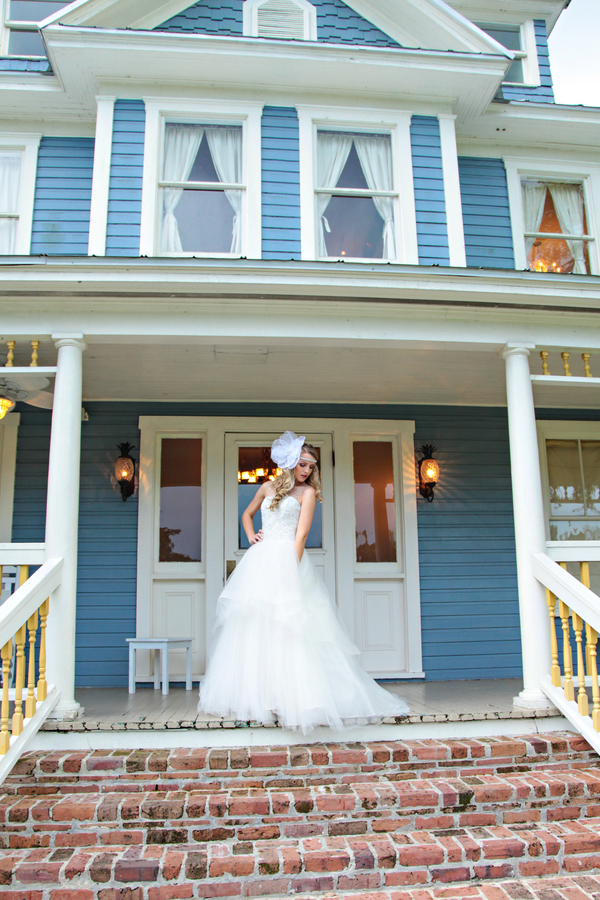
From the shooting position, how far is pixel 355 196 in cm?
560

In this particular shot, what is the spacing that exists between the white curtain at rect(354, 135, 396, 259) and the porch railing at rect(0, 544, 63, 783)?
394 cm

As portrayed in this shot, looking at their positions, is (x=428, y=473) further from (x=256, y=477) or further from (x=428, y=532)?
(x=256, y=477)

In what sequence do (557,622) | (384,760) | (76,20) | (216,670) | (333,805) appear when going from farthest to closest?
1. (557,622)
2. (76,20)
3. (216,670)
4. (384,760)
5. (333,805)

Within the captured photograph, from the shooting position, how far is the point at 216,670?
3895mm

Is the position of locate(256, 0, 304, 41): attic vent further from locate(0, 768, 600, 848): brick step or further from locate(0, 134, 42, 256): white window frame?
locate(0, 768, 600, 848): brick step

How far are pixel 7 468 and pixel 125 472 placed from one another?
1.09 metres

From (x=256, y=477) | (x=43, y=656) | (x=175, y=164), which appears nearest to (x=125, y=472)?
(x=256, y=477)

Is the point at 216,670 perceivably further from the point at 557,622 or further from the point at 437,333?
the point at 557,622

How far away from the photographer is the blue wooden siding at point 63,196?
5.71 meters

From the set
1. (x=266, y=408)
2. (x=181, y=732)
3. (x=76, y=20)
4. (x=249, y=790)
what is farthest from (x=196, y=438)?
(x=76, y=20)

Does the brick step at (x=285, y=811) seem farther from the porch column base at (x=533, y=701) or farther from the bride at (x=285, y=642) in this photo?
the porch column base at (x=533, y=701)

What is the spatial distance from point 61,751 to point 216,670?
97 cm

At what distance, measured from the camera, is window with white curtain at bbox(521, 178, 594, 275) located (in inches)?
246

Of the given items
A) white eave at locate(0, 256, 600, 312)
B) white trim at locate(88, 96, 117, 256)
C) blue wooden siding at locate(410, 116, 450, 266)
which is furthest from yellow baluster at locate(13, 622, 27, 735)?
blue wooden siding at locate(410, 116, 450, 266)
